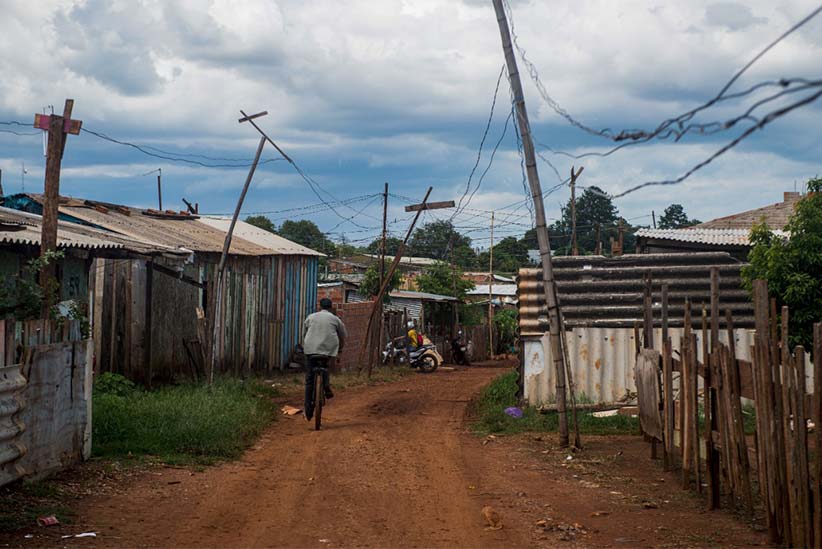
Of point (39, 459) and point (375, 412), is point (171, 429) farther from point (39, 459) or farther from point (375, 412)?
point (375, 412)

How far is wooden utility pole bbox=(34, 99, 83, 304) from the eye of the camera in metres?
9.87

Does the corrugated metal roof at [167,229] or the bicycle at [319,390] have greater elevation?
the corrugated metal roof at [167,229]

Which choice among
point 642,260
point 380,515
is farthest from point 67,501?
point 642,260

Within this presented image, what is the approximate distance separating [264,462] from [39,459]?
2.64 meters

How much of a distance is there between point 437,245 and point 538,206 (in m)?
59.4

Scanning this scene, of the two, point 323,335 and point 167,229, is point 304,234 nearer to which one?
point 167,229

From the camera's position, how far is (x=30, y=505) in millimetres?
7234

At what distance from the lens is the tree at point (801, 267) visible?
37.9 ft

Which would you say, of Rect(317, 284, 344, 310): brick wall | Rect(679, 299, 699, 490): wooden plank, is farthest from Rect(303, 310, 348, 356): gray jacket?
Rect(317, 284, 344, 310): brick wall

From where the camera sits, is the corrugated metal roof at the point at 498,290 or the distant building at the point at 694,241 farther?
the corrugated metal roof at the point at 498,290

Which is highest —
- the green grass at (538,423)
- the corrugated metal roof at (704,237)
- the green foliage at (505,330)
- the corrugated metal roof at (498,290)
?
the corrugated metal roof at (704,237)

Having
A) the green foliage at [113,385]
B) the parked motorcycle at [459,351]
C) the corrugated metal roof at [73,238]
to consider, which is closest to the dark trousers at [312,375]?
the green foliage at [113,385]

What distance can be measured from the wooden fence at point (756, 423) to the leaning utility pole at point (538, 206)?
1.31m

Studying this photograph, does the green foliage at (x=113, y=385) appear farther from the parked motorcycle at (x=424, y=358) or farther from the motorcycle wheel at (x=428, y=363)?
the motorcycle wheel at (x=428, y=363)
